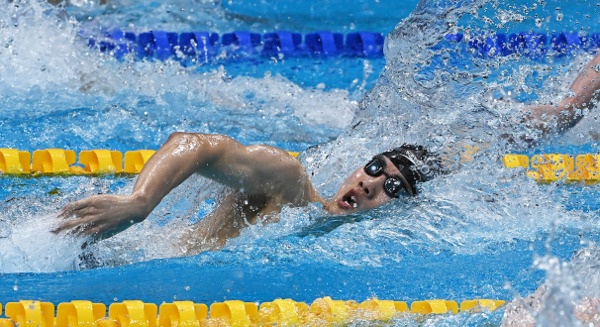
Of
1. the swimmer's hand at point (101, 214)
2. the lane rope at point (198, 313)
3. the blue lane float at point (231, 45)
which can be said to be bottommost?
the lane rope at point (198, 313)

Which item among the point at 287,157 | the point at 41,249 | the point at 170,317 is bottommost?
the point at 170,317

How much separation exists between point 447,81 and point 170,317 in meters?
1.81

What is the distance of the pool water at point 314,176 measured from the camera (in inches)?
88.0

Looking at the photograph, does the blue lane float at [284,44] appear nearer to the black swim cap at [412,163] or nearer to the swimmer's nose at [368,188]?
the black swim cap at [412,163]

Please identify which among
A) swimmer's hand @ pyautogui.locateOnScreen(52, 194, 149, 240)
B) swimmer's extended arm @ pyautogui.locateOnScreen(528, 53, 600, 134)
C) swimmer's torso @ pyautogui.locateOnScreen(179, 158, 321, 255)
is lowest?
swimmer's torso @ pyautogui.locateOnScreen(179, 158, 321, 255)

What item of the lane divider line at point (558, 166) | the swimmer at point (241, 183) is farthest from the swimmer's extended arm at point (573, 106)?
the lane divider line at point (558, 166)

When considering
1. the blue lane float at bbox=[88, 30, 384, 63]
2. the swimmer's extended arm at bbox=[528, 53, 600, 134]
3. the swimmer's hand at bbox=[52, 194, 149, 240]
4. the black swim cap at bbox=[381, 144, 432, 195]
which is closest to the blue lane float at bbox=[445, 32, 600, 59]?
the blue lane float at bbox=[88, 30, 384, 63]

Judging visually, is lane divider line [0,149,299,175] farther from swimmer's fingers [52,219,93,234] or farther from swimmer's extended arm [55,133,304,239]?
swimmer's fingers [52,219,93,234]

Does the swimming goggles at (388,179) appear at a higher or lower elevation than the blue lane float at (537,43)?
lower

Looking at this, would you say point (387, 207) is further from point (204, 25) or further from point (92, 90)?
point (204, 25)

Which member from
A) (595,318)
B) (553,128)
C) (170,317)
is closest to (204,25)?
(553,128)

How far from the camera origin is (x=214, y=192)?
8.05 ft

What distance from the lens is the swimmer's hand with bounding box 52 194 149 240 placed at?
1.84 m

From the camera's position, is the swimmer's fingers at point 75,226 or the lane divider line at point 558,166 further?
the lane divider line at point 558,166
